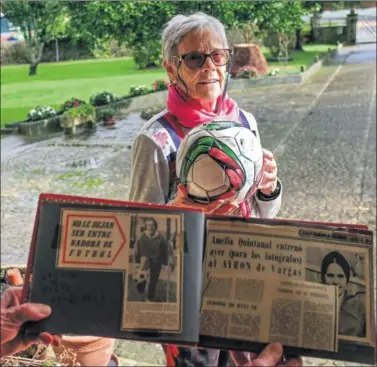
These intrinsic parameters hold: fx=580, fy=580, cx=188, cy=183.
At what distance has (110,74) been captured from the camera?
18.3 meters

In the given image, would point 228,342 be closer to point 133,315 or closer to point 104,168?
point 133,315

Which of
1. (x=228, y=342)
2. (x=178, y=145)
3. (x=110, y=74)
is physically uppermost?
(x=178, y=145)

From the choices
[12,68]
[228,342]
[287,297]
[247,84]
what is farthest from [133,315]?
[12,68]

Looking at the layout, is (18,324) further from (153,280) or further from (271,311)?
(271,311)

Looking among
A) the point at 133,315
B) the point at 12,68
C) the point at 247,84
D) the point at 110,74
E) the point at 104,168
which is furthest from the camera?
Answer: the point at 12,68

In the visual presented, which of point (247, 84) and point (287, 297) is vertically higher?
point (287, 297)

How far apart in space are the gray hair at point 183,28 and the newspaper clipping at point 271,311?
0.75 meters

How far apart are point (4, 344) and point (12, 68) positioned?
65.6 ft

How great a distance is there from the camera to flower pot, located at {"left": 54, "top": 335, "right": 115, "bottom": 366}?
9.09 feet

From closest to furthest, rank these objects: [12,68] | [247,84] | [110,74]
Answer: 1. [247,84]
2. [110,74]
3. [12,68]

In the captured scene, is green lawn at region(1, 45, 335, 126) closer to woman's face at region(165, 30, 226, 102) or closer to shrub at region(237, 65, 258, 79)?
shrub at region(237, 65, 258, 79)

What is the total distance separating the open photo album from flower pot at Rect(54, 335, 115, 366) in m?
1.57

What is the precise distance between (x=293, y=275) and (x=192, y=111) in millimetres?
638

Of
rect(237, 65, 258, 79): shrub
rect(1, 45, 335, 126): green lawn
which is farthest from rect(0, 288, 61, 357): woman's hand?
rect(237, 65, 258, 79): shrub
